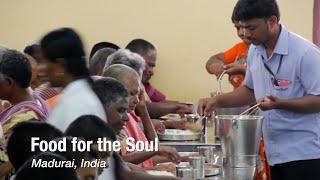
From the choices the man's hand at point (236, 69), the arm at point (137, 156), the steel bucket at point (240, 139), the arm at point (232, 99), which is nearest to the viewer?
the arm at point (137, 156)

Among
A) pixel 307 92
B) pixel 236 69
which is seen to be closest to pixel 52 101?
pixel 307 92

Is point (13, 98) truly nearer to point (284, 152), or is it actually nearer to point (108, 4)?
point (284, 152)

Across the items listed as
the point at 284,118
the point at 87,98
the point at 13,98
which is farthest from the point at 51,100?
the point at 284,118

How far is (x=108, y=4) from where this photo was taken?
304cm

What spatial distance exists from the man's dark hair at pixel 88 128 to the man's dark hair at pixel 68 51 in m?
0.06

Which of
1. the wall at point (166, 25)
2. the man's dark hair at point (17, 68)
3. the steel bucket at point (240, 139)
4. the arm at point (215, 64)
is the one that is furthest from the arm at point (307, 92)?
the wall at point (166, 25)

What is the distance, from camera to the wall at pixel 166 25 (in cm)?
298

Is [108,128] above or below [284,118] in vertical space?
above

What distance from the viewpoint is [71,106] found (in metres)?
0.62

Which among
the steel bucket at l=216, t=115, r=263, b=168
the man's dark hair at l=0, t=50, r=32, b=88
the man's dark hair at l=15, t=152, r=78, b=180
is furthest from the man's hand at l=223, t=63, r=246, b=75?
the man's dark hair at l=15, t=152, r=78, b=180

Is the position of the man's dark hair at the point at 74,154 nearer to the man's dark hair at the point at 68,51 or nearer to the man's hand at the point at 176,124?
the man's dark hair at the point at 68,51

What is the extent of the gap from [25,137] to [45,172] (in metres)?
0.10

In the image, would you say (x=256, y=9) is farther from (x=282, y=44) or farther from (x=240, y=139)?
(x=240, y=139)

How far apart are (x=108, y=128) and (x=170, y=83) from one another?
245 centimetres
